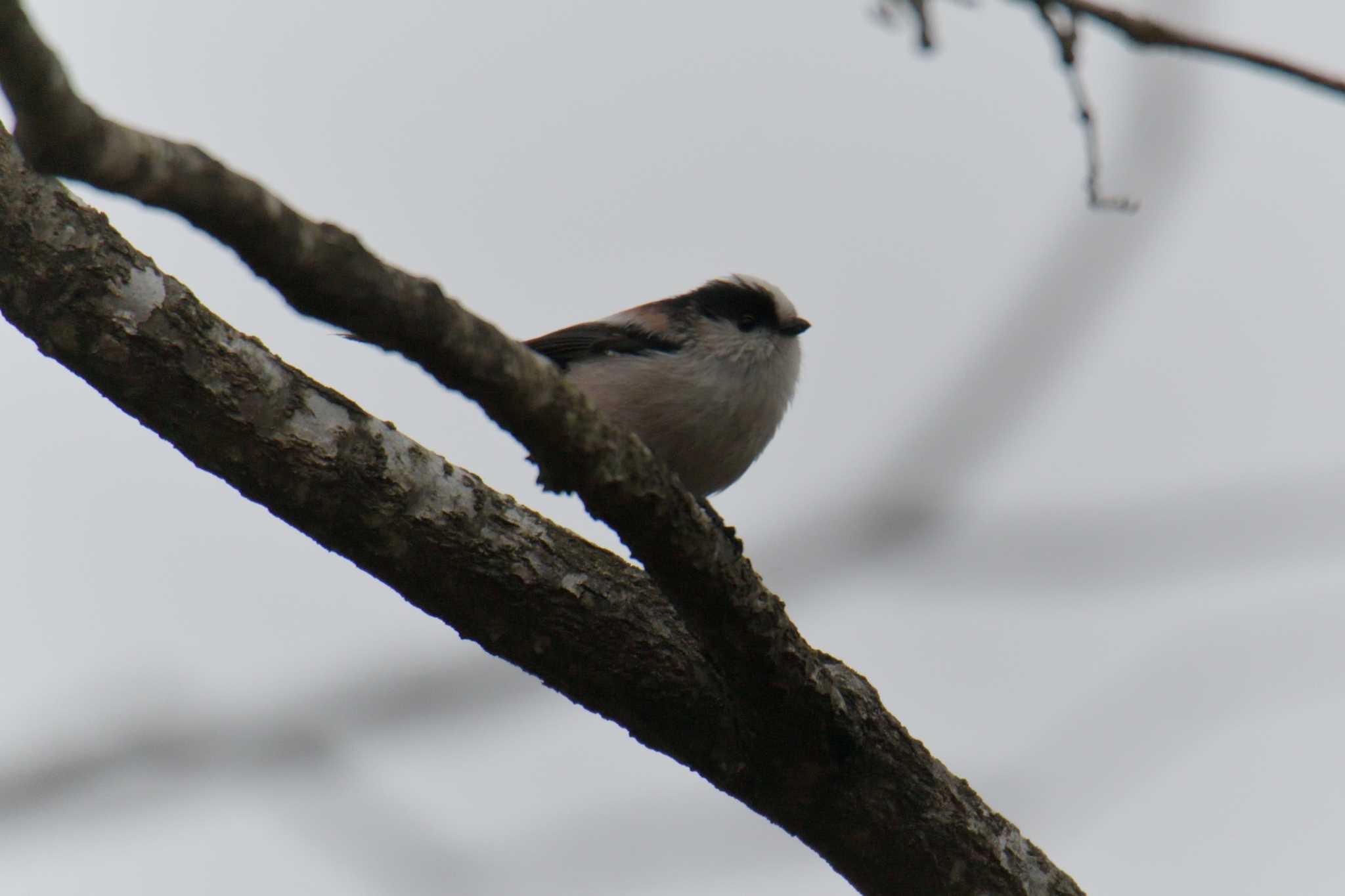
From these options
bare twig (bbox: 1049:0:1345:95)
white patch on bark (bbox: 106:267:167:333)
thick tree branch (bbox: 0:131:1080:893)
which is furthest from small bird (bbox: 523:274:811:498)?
bare twig (bbox: 1049:0:1345:95)

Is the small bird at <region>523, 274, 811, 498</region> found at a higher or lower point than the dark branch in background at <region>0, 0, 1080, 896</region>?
higher

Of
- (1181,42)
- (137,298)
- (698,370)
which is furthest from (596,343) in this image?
(1181,42)

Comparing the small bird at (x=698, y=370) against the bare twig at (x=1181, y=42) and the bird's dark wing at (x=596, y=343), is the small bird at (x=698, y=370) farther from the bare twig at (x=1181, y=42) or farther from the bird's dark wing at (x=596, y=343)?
the bare twig at (x=1181, y=42)

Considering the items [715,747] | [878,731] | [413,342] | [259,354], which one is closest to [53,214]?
[259,354]

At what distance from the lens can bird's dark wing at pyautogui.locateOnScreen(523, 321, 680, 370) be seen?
6.07m

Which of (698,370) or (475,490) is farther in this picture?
(698,370)

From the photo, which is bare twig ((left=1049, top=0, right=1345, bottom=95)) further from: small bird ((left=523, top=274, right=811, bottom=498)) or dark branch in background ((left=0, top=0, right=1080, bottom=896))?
small bird ((left=523, top=274, right=811, bottom=498))

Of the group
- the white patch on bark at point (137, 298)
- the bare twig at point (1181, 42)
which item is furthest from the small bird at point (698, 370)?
the bare twig at point (1181, 42)

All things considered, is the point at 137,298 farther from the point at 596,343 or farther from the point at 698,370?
the point at 596,343

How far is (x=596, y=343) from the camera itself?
6207 mm

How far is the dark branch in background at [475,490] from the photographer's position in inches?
104

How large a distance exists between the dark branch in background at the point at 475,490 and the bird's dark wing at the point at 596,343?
2224 millimetres

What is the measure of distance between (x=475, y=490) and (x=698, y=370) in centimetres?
218

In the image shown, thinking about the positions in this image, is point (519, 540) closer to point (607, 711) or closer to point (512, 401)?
point (607, 711)
